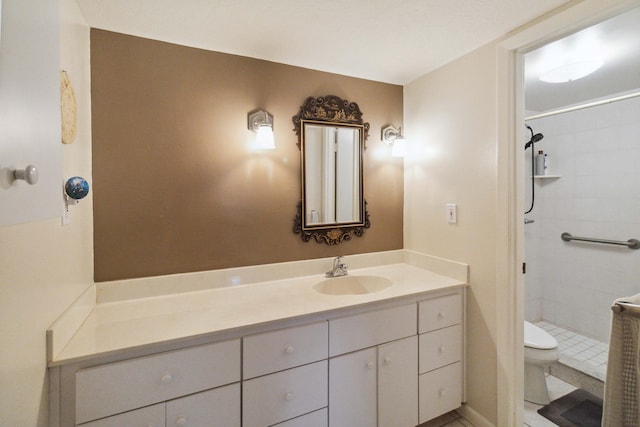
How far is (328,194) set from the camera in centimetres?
200

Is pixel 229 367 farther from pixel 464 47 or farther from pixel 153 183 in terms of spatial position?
pixel 464 47

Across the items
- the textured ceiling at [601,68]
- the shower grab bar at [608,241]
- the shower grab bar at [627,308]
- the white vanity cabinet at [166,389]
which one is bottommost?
the white vanity cabinet at [166,389]

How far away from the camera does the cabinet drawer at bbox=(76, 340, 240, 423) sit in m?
1.05

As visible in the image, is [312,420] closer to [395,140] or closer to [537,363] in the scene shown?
[537,363]

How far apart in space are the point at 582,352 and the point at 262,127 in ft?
10.3

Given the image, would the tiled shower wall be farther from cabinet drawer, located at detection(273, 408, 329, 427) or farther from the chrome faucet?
cabinet drawer, located at detection(273, 408, 329, 427)

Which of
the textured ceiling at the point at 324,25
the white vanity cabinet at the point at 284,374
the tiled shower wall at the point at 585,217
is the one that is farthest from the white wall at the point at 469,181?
the tiled shower wall at the point at 585,217

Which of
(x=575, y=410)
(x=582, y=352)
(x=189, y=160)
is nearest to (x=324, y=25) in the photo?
(x=189, y=160)

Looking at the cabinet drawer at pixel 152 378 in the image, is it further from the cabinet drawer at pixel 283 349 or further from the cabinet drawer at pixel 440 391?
the cabinet drawer at pixel 440 391

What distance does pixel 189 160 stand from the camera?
1.63 metres

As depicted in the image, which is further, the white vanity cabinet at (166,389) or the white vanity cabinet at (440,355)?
the white vanity cabinet at (440,355)

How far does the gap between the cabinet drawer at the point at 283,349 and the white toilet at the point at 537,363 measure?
1.52 metres

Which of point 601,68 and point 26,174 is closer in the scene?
point 26,174

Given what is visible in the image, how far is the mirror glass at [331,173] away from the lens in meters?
1.94
